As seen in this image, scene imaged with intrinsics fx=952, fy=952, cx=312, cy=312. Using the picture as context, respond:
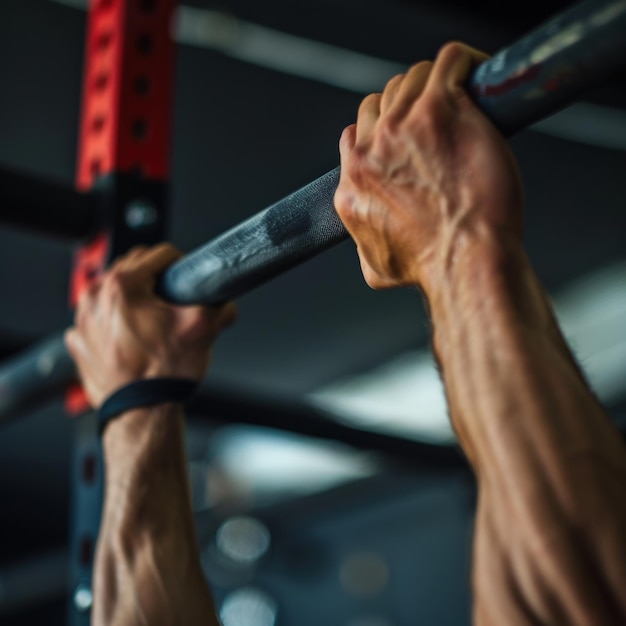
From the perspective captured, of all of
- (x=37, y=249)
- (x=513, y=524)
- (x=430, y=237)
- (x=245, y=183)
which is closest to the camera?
(x=513, y=524)

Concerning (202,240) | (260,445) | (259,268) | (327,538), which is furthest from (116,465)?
(327,538)

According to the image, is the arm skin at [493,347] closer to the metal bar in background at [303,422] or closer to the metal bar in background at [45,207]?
the metal bar in background at [45,207]

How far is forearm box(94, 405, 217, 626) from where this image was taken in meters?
0.83

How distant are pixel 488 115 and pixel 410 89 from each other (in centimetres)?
6

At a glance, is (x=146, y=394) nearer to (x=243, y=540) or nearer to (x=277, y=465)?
(x=277, y=465)

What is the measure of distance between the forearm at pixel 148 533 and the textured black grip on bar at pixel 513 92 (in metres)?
0.24

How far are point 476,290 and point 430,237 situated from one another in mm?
58

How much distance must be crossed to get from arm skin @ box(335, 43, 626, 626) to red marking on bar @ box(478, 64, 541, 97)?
0.01 metres

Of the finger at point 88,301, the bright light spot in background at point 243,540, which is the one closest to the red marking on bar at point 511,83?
the finger at point 88,301

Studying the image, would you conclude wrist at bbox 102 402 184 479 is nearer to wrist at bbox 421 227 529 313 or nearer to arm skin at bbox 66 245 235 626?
arm skin at bbox 66 245 235 626

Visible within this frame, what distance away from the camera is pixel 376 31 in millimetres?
2271

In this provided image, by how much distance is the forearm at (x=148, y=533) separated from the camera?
0.83 metres

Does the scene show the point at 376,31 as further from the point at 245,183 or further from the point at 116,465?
the point at 116,465

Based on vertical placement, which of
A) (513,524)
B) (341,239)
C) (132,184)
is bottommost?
(513,524)
